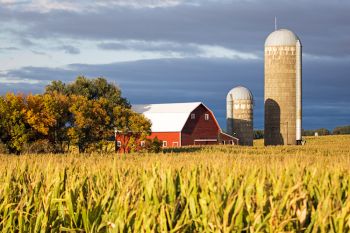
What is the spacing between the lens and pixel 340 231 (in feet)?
28.0

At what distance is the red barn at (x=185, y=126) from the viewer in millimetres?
83062

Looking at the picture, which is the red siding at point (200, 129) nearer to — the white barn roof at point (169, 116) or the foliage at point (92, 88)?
the white barn roof at point (169, 116)

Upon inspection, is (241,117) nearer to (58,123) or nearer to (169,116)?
(169,116)

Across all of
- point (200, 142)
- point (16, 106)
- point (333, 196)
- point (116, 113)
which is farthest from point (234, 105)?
point (333, 196)

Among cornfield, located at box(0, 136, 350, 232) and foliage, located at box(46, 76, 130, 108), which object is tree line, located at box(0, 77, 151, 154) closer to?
foliage, located at box(46, 76, 130, 108)

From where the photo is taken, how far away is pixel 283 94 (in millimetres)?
81062

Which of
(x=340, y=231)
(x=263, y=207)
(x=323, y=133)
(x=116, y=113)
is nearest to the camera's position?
(x=340, y=231)

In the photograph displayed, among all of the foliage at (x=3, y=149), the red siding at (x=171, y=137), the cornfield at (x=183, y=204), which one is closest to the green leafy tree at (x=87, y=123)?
the foliage at (x=3, y=149)

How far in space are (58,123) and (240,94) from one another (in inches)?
1317

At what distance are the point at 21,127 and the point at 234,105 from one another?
3922 cm

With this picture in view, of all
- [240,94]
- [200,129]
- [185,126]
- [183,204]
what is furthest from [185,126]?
[183,204]

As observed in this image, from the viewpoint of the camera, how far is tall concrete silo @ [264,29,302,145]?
81.1 metres

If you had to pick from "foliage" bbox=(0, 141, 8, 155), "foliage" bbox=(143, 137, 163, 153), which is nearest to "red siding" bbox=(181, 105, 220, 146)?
"foliage" bbox=(143, 137, 163, 153)

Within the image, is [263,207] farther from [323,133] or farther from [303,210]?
[323,133]
